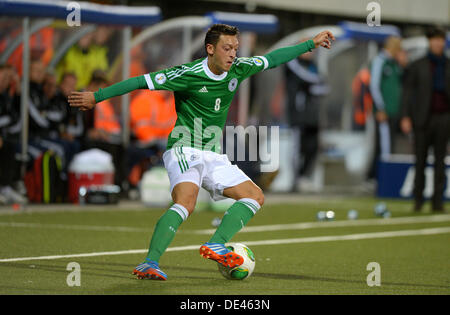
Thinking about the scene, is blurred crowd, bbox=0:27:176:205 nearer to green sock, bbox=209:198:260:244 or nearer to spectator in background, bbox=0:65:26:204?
spectator in background, bbox=0:65:26:204

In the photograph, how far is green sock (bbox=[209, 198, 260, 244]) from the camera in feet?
24.2

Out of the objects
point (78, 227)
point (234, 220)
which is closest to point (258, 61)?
point (234, 220)

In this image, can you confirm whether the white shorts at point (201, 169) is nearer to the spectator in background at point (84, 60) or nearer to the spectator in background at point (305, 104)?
the spectator in background at point (84, 60)

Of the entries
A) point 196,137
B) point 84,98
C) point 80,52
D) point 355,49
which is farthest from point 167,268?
point 355,49

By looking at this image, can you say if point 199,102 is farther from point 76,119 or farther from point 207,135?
point 76,119

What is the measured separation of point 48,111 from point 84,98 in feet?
26.3

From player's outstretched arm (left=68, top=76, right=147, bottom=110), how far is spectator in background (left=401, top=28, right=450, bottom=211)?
789 cm

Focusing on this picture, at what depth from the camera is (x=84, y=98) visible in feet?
22.9

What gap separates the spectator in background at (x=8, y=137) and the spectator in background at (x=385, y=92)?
7421 millimetres

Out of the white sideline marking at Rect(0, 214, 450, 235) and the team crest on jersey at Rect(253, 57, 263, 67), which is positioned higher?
the team crest on jersey at Rect(253, 57, 263, 67)

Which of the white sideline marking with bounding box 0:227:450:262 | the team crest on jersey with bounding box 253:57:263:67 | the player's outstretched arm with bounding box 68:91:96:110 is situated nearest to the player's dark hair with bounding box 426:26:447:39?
the white sideline marking with bounding box 0:227:450:262

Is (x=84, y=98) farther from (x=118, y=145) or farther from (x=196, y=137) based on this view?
(x=118, y=145)

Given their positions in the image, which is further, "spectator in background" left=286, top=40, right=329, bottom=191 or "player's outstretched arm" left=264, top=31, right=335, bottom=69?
"spectator in background" left=286, top=40, right=329, bottom=191

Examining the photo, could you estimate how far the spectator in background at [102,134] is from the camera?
1474 centimetres
